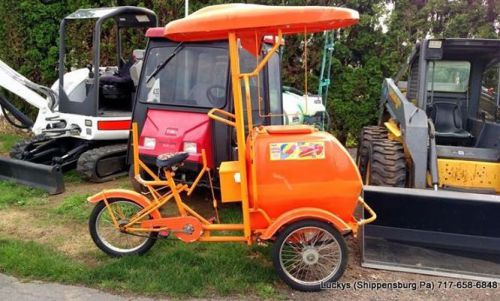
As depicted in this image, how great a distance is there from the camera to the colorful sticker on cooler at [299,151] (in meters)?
3.73

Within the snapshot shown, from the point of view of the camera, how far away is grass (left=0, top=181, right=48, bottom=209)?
5922 millimetres

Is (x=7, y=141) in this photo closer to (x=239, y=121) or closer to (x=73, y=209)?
(x=73, y=209)

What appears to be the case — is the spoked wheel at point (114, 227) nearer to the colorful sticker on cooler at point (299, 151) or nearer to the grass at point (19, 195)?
the colorful sticker on cooler at point (299, 151)

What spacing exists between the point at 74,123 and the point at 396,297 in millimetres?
5051

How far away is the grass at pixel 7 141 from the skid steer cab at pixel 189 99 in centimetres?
450

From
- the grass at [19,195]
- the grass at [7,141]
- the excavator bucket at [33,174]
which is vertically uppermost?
the excavator bucket at [33,174]

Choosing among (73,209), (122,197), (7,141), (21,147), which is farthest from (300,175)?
(7,141)

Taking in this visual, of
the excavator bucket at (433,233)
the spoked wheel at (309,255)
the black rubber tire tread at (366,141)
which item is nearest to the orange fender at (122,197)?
the spoked wheel at (309,255)

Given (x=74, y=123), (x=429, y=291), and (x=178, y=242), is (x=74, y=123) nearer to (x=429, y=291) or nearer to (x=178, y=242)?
(x=178, y=242)

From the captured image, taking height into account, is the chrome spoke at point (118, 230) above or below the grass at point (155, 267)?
above

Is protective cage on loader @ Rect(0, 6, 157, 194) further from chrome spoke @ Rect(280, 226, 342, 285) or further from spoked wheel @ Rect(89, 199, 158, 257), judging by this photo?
chrome spoke @ Rect(280, 226, 342, 285)

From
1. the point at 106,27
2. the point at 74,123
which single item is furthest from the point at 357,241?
the point at 106,27

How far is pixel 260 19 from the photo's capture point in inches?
135

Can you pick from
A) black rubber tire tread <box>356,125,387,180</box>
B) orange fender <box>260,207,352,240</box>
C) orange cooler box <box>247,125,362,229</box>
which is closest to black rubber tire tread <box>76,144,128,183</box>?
black rubber tire tread <box>356,125,387,180</box>
